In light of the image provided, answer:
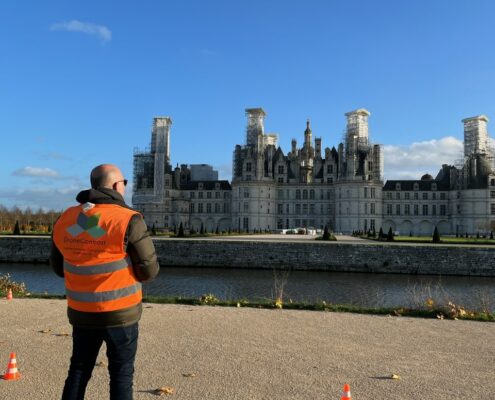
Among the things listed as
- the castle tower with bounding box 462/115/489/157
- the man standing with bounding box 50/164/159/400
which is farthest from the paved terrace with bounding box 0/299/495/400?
the castle tower with bounding box 462/115/489/157

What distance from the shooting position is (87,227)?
12.2 feet

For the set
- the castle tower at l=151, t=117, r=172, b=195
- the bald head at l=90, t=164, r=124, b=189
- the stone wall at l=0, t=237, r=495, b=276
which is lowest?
the stone wall at l=0, t=237, r=495, b=276

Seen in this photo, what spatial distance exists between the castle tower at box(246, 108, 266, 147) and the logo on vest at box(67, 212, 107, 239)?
7681 centimetres

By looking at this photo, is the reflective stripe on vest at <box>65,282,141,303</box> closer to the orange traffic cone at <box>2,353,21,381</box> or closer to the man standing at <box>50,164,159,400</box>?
the man standing at <box>50,164,159,400</box>

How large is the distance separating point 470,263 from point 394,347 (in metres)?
25.3

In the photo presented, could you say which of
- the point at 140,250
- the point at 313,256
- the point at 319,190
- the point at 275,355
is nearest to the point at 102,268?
the point at 140,250

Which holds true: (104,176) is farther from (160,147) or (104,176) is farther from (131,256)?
(160,147)

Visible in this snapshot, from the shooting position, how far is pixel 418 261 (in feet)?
100

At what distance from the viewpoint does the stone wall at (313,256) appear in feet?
99.0

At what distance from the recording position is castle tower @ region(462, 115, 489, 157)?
7531 centimetres

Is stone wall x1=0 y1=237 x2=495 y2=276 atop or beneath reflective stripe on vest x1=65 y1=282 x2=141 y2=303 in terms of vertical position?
beneath

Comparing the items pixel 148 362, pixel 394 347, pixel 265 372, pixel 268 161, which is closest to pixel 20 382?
pixel 148 362

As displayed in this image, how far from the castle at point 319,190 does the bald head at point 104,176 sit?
7144 centimetres

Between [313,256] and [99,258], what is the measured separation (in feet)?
96.0
